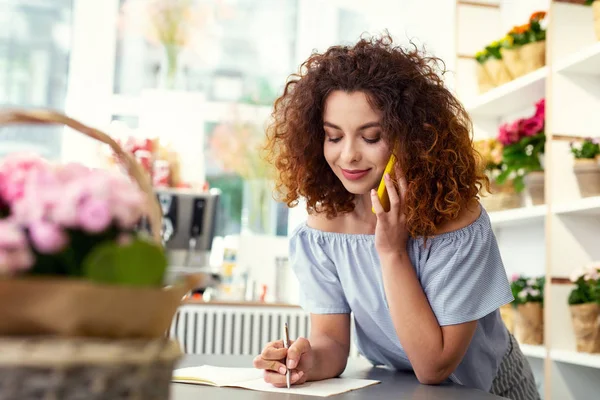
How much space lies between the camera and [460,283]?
57.6 inches

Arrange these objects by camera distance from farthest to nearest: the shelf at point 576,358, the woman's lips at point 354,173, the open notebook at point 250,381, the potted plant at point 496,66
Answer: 1. the potted plant at point 496,66
2. the shelf at point 576,358
3. the woman's lips at point 354,173
4. the open notebook at point 250,381

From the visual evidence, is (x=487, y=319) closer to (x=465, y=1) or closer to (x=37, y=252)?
(x=37, y=252)

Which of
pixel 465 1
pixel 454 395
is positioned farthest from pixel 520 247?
pixel 454 395

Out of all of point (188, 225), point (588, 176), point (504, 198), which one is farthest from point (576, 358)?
point (188, 225)

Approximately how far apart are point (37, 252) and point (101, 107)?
12.8 feet

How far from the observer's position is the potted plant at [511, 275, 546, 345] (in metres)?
2.70

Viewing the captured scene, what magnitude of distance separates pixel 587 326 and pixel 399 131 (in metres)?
1.33

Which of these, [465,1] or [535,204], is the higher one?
[465,1]

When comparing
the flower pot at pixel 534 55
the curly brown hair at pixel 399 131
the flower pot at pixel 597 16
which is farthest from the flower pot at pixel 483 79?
the curly brown hair at pixel 399 131

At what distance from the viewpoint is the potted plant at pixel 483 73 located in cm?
319

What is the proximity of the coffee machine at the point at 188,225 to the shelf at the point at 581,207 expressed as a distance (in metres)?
1.59

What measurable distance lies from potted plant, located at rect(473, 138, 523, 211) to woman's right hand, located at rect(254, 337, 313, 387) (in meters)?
1.73

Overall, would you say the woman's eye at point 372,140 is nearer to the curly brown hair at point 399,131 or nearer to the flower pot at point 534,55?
the curly brown hair at point 399,131

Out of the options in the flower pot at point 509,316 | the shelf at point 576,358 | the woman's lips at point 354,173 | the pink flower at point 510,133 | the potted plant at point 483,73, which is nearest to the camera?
the woman's lips at point 354,173
